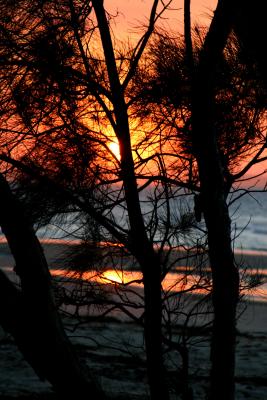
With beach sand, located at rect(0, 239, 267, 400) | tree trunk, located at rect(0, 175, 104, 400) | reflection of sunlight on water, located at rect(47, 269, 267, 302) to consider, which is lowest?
beach sand, located at rect(0, 239, 267, 400)

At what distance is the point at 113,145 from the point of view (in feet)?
9.03

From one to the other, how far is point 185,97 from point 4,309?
4.78 feet

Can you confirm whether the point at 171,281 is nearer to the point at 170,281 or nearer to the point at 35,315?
the point at 170,281

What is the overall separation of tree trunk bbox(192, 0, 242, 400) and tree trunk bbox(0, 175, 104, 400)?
0.82 metres

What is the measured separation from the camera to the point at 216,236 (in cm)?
236

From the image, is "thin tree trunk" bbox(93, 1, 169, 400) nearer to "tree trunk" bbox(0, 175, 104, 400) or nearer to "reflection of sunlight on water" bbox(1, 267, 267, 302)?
"reflection of sunlight on water" bbox(1, 267, 267, 302)

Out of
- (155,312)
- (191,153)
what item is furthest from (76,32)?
(155,312)

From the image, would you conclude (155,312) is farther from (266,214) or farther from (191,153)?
(266,214)

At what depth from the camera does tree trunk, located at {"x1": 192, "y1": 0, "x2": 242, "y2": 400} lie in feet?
7.59

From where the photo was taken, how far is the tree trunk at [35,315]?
1614 mm

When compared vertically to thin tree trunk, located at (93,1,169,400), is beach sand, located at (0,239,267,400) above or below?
below

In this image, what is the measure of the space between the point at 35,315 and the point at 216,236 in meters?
0.93

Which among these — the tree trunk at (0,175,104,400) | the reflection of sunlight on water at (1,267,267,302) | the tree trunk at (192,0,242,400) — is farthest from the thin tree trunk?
the tree trunk at (0,175,104,400)

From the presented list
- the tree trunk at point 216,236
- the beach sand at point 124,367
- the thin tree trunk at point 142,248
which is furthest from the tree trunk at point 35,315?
the beach sand at point 124,367
